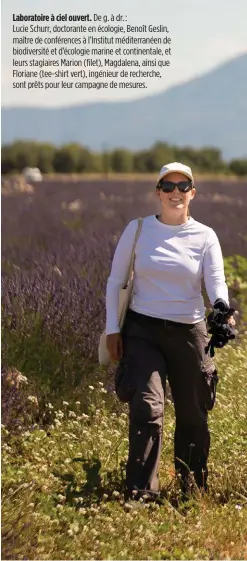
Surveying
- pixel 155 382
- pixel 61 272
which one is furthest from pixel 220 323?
pixel 61 272

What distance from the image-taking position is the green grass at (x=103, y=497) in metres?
3.96

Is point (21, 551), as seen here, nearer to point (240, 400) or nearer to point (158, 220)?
point (158, 220)

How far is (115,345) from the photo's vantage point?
446cm

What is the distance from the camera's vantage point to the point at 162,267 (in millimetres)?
4320

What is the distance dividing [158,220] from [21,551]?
1.56 m

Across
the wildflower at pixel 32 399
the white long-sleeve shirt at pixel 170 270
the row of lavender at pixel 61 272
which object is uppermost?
the white long-sleeve shirt at pixel 170 270

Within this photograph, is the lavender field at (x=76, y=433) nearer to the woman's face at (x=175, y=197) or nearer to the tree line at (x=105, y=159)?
the woman's face at (x=175, y=197)

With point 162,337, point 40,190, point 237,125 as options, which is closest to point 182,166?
point 162,337

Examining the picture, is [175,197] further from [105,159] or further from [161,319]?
[105,159]

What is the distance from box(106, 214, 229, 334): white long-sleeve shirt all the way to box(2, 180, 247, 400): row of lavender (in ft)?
4.03

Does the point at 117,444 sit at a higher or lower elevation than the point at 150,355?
lower

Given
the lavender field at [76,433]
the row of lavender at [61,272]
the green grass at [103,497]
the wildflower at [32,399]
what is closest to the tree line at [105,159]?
the row of lavender at [61,272]

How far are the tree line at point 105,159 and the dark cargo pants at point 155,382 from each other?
2537 centimetres

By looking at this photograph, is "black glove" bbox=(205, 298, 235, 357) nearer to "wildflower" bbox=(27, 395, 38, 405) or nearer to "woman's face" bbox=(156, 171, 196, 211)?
"woman's face" bbox=(156, 171, 196, 211)
